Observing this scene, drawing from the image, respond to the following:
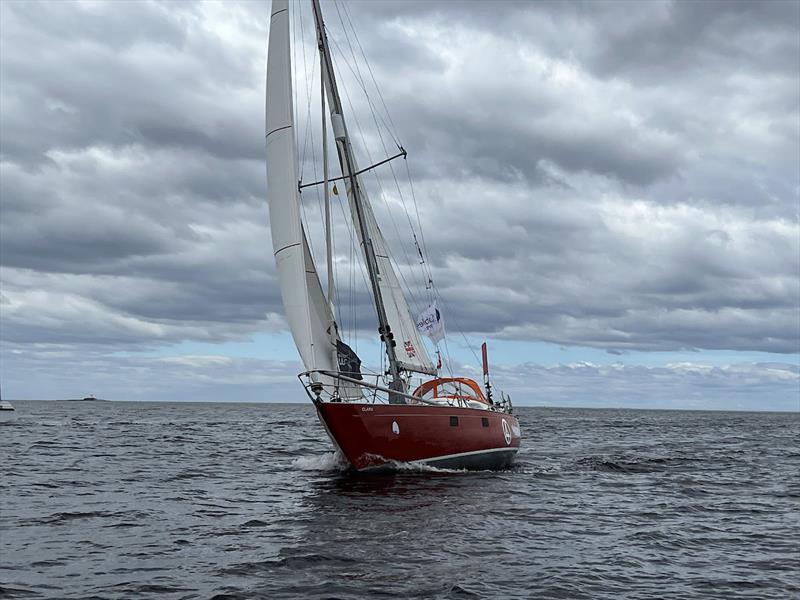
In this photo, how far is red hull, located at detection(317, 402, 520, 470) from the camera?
22391mm

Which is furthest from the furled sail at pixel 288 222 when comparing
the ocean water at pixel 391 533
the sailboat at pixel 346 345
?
the ocean water at pixel 391 533

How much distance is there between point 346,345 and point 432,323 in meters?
4.92

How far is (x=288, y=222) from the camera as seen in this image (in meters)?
23.1

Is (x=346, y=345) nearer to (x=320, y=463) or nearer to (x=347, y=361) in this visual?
(x=347, y=361)

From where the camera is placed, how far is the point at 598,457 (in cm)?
3631

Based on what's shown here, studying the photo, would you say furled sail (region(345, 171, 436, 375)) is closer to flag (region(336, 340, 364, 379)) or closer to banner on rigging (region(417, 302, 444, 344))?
banner on rigging (region(417, 302, 444, 344))

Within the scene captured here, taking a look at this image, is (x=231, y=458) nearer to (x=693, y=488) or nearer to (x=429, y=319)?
(x=429, y=319)

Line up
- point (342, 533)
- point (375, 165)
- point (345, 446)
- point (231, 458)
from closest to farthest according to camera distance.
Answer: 1. point (342, 533)
2. point (345, 446)
3. point (375, 165)
4. point (231, 458)

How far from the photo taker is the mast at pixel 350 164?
87.3ft

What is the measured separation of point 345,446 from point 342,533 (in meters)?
7.47

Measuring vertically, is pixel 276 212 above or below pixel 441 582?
above

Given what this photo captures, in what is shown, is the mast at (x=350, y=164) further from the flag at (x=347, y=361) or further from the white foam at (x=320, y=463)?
the white foam at (x=320, y=463)

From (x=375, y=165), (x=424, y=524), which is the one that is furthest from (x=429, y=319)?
(x=424, y=524)

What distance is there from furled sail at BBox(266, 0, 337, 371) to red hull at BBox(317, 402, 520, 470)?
1889mm
